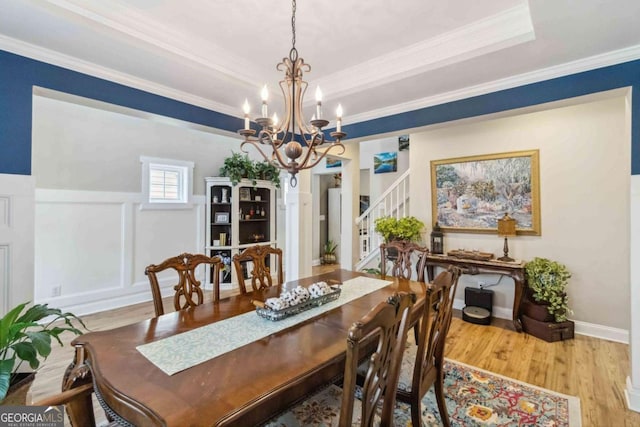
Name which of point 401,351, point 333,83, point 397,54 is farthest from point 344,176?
point 401,351

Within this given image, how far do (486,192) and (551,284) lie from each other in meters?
1.26

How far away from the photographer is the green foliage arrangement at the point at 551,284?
3168 millimetres

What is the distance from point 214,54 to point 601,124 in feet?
13.0

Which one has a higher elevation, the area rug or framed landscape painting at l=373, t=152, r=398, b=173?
framed landscape painting at l=373, t=152, r=398, b=173

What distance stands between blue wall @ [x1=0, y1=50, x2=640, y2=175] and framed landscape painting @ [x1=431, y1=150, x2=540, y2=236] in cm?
139

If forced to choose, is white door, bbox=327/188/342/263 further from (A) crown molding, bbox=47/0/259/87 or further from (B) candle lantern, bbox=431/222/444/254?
(A) crown molding, bbox=47/0/259/87

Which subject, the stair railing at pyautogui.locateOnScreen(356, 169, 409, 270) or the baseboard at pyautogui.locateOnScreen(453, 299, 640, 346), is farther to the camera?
the stair railing at pyautogui.locateOnScreen(356, 169, 409, 270)

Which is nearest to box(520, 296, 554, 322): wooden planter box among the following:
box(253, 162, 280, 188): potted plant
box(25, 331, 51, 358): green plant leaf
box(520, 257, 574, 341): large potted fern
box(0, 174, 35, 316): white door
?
box(520, 257, 574, 341): large potted fern

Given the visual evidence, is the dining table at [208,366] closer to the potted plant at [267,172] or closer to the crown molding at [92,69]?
the crown molding at [92,69]

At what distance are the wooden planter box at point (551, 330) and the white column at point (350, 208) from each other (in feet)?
8.57

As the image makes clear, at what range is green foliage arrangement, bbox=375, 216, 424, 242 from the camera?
161 inches

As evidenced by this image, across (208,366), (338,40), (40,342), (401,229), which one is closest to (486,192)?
(401,229)

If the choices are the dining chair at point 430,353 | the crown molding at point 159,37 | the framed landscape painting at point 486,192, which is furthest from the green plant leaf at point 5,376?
the framed landscape painting at point 486,192

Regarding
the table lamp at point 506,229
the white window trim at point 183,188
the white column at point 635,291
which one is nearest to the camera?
the white column at point 635,291
